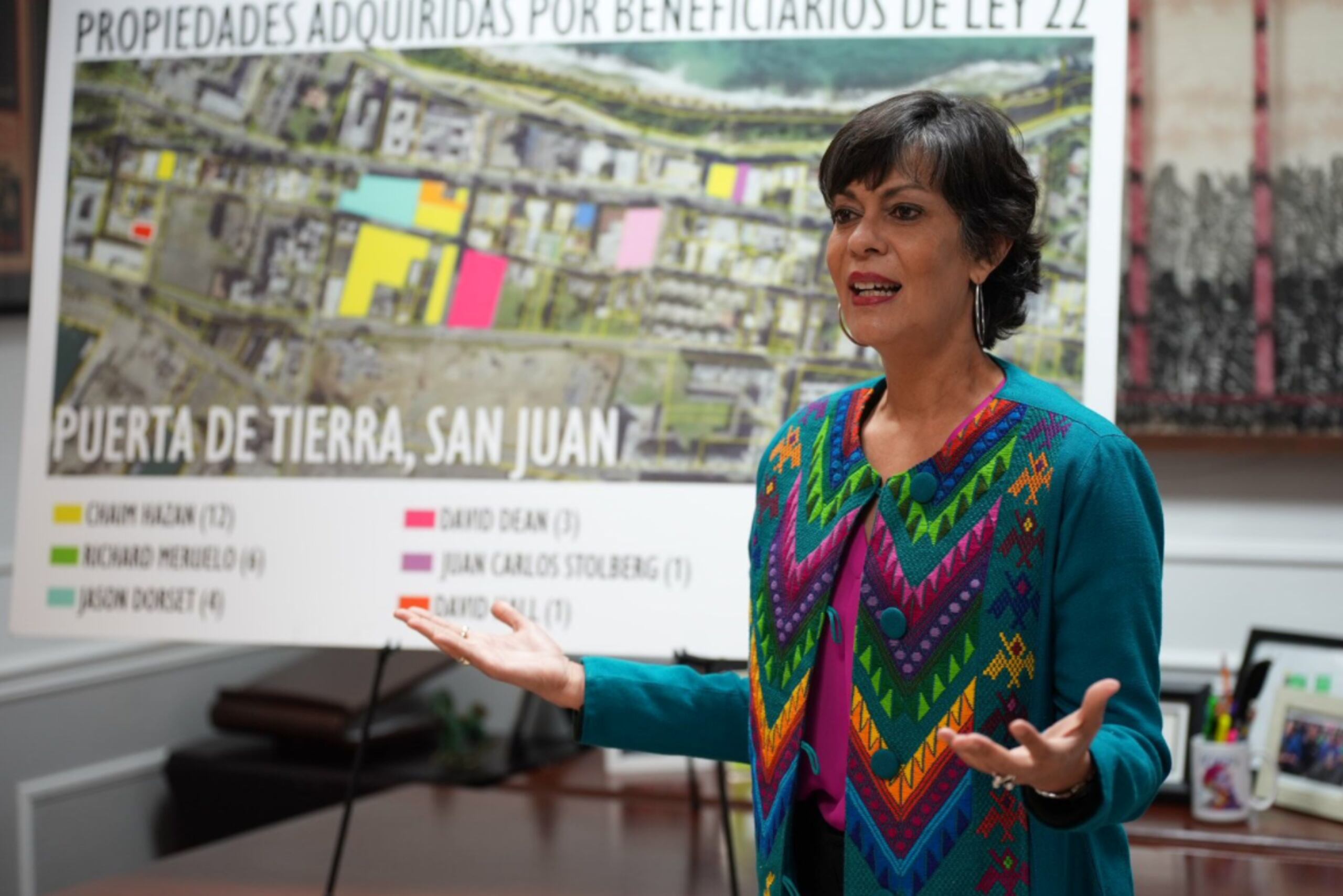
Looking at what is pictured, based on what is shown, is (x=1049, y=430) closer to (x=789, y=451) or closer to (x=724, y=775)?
(x=789, y=451)

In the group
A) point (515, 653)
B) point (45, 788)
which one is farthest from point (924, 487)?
point (45, 788)

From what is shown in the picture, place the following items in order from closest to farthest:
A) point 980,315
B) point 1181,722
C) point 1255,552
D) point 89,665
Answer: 1. point 980,315
2. point 1181,722
3. point 1255,552
4. point 89,665

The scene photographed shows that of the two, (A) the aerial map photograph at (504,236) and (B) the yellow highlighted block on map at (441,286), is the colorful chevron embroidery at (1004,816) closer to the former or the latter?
(A) the aerial map photograph at (504,236)

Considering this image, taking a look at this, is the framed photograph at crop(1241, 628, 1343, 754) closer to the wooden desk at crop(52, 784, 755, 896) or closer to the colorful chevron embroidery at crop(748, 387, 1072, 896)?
the wooden desk at crop(52, 784, 755, 896)

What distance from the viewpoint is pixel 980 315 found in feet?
3.85

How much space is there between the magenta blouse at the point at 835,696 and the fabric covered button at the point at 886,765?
0.04 metres

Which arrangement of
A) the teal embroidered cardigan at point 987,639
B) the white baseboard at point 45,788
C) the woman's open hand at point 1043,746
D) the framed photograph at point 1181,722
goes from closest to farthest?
the woman's open hand at point 1043,746, the teal embroidered cardigan at point 987,639, the framed photograph at point 1181,722, the white baseboard at point 45,788

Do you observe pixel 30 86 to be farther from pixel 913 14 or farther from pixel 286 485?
pixel 913 14

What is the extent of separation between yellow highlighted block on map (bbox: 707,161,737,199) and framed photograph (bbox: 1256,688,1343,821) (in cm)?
121

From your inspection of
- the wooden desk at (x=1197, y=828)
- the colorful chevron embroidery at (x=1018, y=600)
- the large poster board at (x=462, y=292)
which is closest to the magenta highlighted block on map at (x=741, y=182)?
the large poster board at (x=462, y=292)

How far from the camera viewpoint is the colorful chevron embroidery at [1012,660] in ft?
3.42

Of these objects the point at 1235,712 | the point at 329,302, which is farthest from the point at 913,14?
the point at 1235,712

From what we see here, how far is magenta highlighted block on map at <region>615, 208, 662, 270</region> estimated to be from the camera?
187 cm

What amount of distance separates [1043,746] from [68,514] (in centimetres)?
170
